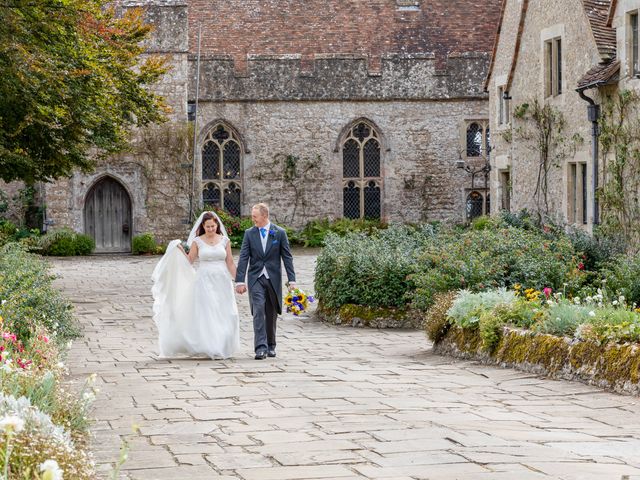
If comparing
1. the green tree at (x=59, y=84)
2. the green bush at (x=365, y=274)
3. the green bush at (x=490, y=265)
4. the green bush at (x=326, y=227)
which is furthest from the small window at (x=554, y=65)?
the green bush at (x=326, y=227)

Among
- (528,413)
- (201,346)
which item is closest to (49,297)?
(201,346)

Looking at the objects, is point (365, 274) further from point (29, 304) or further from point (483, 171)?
point (483, 171)

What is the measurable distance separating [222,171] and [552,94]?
42.8 feet

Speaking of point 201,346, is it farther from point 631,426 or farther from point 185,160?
point 185,160

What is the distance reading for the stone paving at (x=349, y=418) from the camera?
5.98 meters

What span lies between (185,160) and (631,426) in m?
25.7

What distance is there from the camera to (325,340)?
13266 millimetres

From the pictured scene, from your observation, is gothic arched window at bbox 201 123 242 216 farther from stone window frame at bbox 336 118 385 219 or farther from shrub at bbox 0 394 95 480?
shrub at bbox 0 394 95 480

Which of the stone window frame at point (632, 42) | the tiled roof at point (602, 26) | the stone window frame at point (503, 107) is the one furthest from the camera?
the stone window frame at point (503, 107)

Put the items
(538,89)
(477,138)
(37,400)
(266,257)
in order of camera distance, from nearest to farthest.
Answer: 1. (37,400)
2. (266,257)
3. (538,89)
4. (477,138)

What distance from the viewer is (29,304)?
35.9 ft

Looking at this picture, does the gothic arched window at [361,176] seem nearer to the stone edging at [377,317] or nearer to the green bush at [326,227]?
the green bush at [326,227]

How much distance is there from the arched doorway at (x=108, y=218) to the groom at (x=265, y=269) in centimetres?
2111

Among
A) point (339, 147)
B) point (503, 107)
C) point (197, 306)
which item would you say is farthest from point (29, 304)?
point (339, 147)
